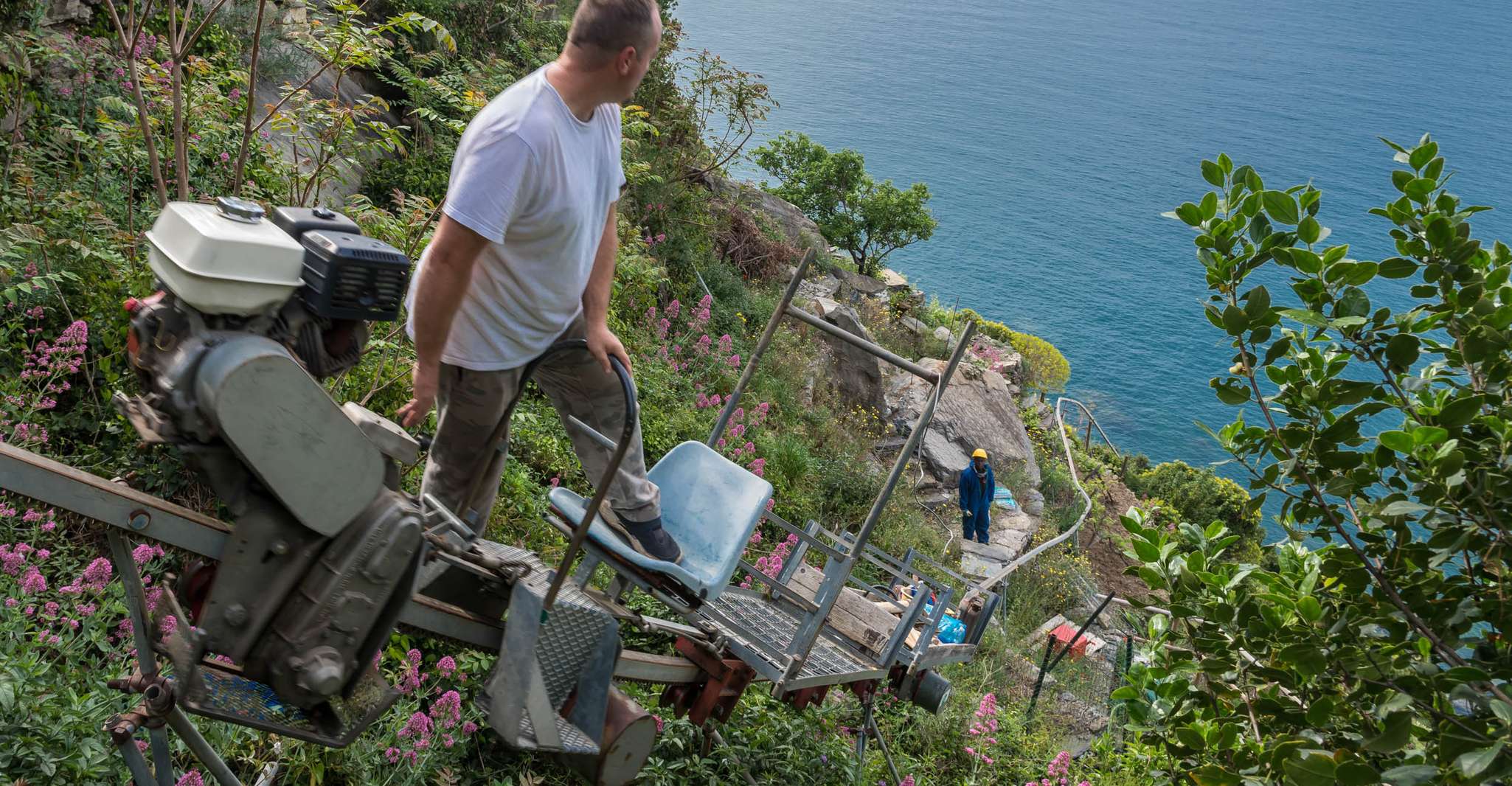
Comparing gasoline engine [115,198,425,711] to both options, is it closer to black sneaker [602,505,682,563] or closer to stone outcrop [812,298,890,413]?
black sneaker [602,505,682,563]

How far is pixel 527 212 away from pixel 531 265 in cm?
16

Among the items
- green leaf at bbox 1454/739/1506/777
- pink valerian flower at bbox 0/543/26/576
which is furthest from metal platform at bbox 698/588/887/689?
pink valerian flower at bbox 0/543/26/576

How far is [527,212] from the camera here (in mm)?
2441

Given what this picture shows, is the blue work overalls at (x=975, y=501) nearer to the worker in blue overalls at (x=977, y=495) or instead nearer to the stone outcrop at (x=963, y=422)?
the worker in blue overalls at (x=977, y=495)

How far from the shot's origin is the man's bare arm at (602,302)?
2854 millimetres

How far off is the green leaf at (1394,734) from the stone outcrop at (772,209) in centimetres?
1376

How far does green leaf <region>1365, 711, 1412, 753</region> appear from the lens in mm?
1910

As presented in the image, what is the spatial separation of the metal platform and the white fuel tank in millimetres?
1815

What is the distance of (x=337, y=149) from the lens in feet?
15.8

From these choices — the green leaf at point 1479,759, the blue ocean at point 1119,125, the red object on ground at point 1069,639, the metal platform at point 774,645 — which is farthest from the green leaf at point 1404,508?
the blue ocean at point 1119,125

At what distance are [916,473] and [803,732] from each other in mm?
9785

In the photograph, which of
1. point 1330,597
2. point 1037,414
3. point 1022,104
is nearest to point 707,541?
point 1330,597

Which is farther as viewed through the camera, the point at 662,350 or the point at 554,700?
the point at 662,350

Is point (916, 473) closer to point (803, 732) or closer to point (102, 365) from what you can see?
point (803, 732)
